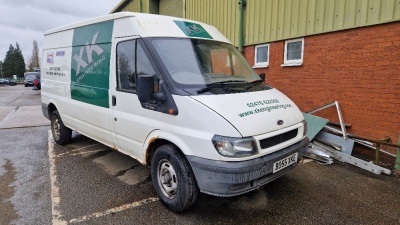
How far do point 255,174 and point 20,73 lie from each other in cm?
8366

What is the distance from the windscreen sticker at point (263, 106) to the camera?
308 cm

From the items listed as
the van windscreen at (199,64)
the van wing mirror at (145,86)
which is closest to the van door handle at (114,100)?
the van wing mirror at (145,86)

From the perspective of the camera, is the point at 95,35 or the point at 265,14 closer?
the point at 95,35

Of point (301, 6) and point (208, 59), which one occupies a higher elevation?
point (301, 6)

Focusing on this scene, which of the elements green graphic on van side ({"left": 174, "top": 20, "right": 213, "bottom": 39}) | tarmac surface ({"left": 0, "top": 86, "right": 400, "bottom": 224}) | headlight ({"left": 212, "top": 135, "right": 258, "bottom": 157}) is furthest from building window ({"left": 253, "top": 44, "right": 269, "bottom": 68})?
headlight ({"left": 212, "top": 135, "right": 258, "bottom": 157})

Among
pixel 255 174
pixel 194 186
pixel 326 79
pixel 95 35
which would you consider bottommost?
pixel 194 186

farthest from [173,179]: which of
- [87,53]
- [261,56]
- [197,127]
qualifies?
[261,56]

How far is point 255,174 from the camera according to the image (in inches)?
116

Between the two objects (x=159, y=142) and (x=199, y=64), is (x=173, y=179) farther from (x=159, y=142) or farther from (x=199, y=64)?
(x=199, y=64)

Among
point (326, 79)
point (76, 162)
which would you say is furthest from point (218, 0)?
point (76, 162)

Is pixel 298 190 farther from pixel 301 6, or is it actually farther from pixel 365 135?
pixel 301 6

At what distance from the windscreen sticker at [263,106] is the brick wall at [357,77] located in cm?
279

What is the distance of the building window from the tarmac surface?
366 centimetres

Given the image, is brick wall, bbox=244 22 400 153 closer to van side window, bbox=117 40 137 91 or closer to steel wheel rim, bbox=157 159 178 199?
steel wheel rim, bbox=157 159 178 199
